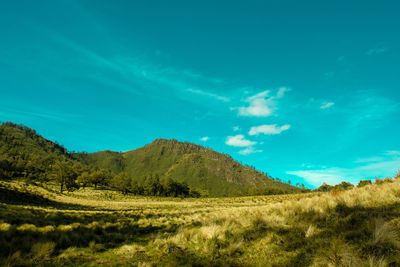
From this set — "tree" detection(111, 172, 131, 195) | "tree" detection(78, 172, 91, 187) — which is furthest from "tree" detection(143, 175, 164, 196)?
"tree" detection(78, 172, 91, 187)

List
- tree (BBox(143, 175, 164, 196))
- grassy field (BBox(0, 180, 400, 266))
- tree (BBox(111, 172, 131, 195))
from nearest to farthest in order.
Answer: grassy field (BBox(0, 180, 400, 266))
tree (BBox(111, 172, 131, 195))
tree (BBox(143, 175, 164, 196))

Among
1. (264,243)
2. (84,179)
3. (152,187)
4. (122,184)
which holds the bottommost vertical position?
(152,187)

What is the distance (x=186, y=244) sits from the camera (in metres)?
7.07

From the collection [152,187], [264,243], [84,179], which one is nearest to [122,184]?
[84,179]

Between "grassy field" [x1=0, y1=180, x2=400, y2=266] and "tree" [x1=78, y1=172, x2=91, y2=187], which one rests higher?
"grassy field" [x1=0, y1=180, x2=400, y2=266]

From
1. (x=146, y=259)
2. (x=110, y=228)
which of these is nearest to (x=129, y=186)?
(x=110, y=228)

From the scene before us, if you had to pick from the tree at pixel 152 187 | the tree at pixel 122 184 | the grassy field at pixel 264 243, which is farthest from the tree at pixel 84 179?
the grassy field at pixel 264 243

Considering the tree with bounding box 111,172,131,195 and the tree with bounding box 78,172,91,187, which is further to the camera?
the tree with bounding box 111,172,131,195

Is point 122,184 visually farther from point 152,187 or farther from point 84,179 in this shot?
point 152,187

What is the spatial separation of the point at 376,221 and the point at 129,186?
110 m

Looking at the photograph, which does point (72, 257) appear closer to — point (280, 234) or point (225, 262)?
point (225, 262)

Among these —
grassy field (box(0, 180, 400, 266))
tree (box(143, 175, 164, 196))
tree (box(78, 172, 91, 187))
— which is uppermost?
grassy field (box(0, 180, 400, 266))

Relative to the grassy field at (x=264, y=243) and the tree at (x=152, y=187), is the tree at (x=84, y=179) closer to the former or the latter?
the tree at (x=152, y=187)

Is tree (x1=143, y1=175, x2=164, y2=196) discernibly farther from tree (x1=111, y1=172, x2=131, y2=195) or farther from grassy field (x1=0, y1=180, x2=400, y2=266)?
grassy field (x1=0, y1=180, x2=400, y2=266)
